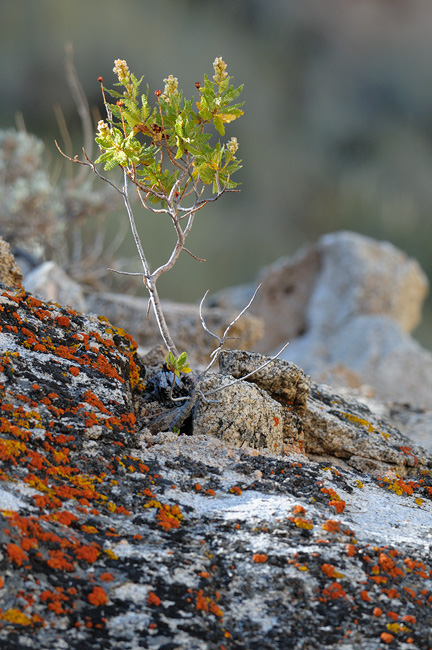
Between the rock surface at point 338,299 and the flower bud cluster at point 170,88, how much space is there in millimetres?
14926

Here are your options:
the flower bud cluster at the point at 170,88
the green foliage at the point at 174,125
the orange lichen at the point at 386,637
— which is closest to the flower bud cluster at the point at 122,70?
the green foliage at the point at 174,125

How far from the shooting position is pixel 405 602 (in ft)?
12.6

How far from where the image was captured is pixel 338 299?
72.4 feet

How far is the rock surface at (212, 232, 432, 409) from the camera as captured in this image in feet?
67.5

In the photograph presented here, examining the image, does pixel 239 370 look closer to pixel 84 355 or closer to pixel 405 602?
pixel 84 355

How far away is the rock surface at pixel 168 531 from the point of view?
3.47m

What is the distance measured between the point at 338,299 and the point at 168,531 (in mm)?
18544

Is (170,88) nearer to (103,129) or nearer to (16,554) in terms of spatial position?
(103,129)

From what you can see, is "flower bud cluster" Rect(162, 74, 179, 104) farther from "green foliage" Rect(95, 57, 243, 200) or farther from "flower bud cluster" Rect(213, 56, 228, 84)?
"flower bud cluster" Rect(213, 56, 228, 84)

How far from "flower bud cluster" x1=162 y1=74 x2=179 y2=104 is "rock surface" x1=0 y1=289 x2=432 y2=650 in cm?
228

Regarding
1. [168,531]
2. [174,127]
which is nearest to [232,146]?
[174,127]

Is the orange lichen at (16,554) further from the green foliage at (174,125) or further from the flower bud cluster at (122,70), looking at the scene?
the flower bud cluster at (122,70)

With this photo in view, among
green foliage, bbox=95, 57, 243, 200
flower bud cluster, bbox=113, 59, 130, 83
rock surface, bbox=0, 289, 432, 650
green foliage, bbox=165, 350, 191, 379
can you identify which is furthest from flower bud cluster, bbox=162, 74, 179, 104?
rock surface, bbox=0, 289, 432, 650

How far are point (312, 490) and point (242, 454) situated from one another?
2.25 ft
